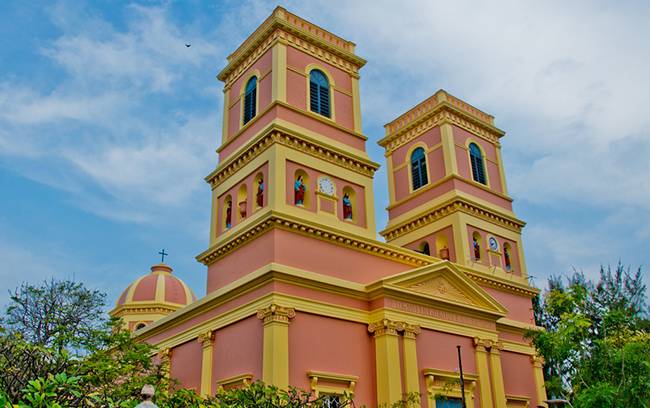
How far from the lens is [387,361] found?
56.8 ft

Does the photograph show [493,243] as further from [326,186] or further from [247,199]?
[247,199]

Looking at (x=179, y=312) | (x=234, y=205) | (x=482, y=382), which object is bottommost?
(x=482, y=382)

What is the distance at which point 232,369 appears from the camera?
17.5m

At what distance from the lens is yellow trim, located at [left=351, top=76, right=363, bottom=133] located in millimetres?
22234

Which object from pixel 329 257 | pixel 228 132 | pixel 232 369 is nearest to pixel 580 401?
pixel 329 257

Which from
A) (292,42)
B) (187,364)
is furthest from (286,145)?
(187,364)

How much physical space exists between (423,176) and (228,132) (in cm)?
921

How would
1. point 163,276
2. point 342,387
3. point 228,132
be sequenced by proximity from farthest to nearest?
1. point 163,276
2. point 228,132
3. point 342,387

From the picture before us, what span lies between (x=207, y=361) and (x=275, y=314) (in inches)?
145

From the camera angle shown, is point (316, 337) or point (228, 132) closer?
point (316, 337)

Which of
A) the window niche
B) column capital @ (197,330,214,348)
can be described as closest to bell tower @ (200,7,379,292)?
the window niche

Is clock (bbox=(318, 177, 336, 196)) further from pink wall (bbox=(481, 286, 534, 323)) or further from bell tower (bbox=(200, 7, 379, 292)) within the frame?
pink wall (bbox=(481, 286, 534, 323))

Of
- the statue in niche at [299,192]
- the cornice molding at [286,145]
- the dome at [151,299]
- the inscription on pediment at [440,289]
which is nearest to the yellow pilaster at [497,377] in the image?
the inscription on pediment at [440,289]

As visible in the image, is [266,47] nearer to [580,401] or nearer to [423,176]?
[423,176]
